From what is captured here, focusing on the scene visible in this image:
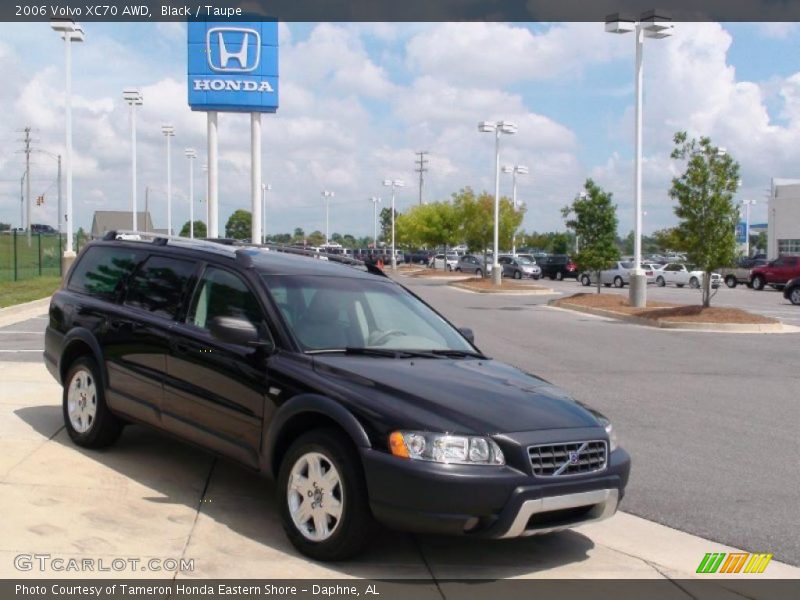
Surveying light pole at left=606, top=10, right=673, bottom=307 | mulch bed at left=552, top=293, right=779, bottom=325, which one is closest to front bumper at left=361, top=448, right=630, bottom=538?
mulch bed at left=552, top=293, right=779, bottom=325

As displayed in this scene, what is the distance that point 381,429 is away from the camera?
4.88 metres

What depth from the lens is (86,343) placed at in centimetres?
752

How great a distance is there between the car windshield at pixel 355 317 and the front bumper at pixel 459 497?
1241mm

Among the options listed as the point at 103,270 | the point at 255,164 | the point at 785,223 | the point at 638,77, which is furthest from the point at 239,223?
the point at 103,270

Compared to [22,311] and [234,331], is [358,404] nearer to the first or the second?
[234,331]

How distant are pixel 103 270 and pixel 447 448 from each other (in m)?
4.28

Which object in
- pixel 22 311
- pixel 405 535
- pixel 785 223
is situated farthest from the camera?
pixel 785 223

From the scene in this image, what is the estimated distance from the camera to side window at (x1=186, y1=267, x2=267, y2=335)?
6137 millimetres

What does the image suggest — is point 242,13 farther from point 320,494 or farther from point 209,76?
point 320,494

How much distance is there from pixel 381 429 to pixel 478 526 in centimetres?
71

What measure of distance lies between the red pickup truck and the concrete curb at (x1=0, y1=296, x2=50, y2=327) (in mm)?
34314

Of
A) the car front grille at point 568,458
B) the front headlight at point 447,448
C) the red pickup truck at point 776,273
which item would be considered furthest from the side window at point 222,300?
the red pickup truck at point 776,273

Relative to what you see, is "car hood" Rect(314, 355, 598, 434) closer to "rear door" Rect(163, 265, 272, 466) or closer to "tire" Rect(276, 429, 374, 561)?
"tire" Rect(276, 429, 374, 561)

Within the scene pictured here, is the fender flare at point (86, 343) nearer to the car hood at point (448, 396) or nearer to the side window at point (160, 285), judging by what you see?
the side window at point (160, 285)
